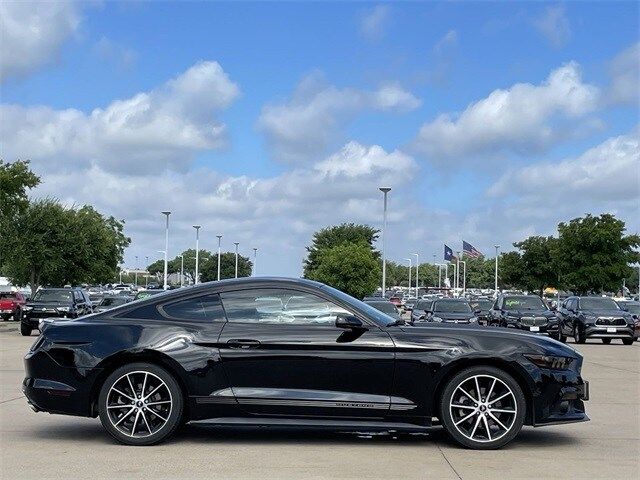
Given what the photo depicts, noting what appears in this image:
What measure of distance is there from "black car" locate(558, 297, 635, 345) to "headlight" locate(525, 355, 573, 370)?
23550 mm

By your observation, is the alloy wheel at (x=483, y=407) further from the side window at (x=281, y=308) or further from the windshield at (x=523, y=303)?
the windshield at (x=523, y=303)

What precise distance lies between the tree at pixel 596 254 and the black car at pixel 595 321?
38.1 metres

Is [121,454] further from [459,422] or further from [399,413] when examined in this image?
[459,422]

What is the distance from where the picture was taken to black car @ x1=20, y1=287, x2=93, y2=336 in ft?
106

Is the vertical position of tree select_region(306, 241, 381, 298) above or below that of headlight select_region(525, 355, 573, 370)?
above

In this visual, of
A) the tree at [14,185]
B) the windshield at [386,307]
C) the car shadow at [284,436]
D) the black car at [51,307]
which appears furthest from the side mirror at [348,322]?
the tree at [14,185]

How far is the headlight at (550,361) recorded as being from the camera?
27.5ft

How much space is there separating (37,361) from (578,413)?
489cm

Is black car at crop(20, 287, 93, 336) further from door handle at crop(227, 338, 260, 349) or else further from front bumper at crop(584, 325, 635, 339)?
door handle at crop(227, 338, 260, 349)

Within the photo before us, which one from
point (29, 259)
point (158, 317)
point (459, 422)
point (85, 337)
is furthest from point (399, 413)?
point (29, 259)

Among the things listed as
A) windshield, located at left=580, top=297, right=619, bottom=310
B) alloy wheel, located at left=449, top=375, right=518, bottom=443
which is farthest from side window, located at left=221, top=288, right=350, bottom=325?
windshield, located at left=580, top=297, right=619, bottom=310

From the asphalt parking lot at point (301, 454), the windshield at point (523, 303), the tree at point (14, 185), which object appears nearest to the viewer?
the asphalt parking lot at point (301, 454)

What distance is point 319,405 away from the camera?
323 inches

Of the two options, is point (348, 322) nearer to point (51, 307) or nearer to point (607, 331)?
point (607, 331)
